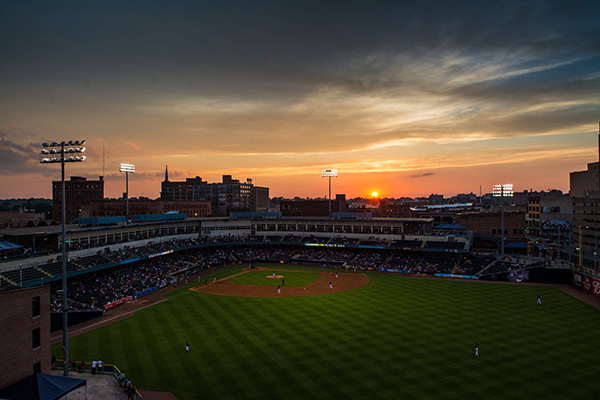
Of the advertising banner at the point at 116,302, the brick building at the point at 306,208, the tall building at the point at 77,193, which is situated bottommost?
the advertising banner at the point at 116,302

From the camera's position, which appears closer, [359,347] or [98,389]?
[98,389]

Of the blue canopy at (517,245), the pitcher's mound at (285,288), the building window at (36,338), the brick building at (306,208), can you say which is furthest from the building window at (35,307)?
the brick building at (306,208)

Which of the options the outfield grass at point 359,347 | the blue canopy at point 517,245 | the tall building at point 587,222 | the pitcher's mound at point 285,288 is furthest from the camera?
the blue canopy at point 517,245

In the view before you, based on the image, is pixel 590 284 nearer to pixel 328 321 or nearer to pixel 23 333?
pixel 328 321

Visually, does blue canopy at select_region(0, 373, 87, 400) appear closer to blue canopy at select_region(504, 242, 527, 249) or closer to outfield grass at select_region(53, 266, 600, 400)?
outfield grass at select_region(53, 266, 600, 400)

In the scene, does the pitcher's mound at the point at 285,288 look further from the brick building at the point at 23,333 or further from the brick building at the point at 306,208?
the brick building at the point at 306,208

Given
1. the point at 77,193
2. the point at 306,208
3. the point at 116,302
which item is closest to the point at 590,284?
the point at 116,302

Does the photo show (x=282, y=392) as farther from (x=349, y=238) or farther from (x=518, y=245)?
(x=518, y=245)
